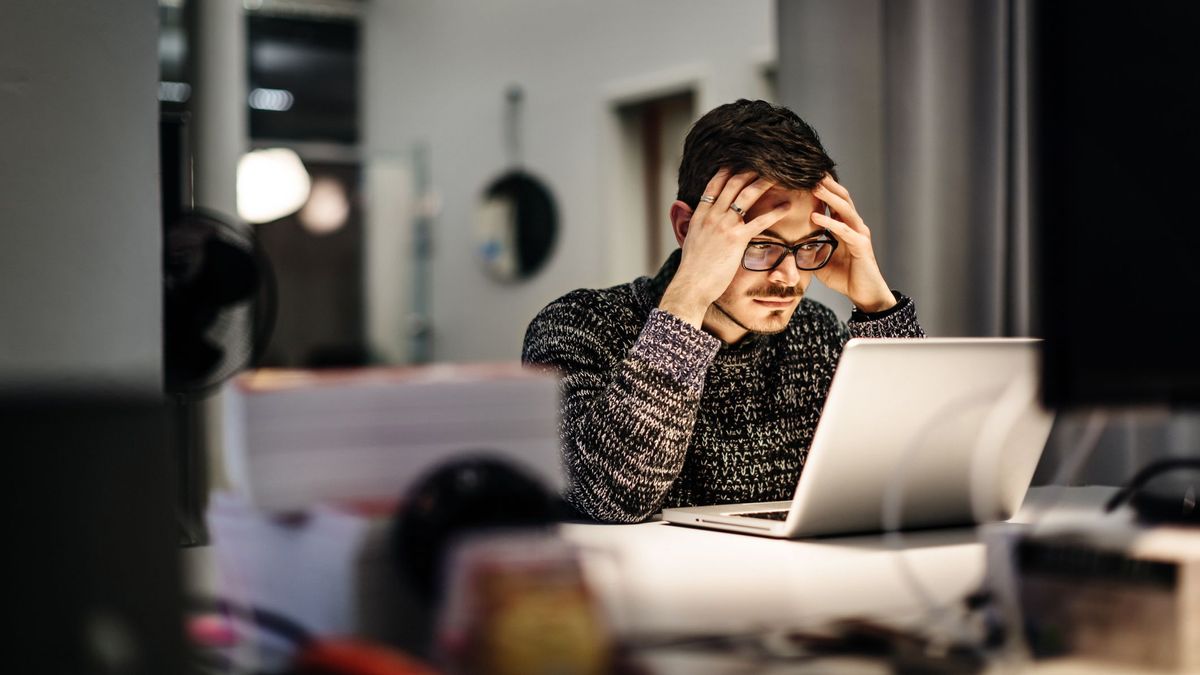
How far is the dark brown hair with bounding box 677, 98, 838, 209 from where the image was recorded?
64.3 inches

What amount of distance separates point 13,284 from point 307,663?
0.47 m

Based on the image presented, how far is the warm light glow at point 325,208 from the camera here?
20.6 ft

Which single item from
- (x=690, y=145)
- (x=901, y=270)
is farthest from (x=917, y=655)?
(x=901, y=270)

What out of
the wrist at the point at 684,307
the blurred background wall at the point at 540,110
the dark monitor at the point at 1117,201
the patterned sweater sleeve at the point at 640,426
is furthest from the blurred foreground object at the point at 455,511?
the blurred background wall at the point at 540,110

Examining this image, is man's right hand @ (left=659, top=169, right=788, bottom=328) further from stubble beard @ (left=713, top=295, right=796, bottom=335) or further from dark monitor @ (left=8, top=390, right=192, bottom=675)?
dark monitor @ (left=8, top=390, right=192, bottom=675)

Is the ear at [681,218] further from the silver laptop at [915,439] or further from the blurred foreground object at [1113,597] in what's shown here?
the blurred foreground object at [1113,597]

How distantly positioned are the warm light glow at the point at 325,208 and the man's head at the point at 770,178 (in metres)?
4.87

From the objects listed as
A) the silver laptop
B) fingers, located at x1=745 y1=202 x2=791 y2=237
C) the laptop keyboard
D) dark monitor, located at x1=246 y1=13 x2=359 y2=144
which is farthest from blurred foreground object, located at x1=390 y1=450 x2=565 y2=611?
dark monitor, located at x1=246 y1=13 x2=359 y2=144

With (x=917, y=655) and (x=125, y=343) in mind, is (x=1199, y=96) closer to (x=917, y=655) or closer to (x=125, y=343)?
(x=917, y=655)

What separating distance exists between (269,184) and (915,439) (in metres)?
4.92

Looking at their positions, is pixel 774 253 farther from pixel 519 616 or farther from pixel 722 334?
pixel 519 616

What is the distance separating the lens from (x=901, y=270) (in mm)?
2535

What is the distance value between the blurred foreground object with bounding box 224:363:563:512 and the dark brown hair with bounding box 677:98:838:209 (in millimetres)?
1090

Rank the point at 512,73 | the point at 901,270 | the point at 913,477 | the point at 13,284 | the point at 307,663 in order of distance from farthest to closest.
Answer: the point at 512,73 < the point at 901,270 < the point at 913,477 < the point at 13,284 < the point at 307,663
